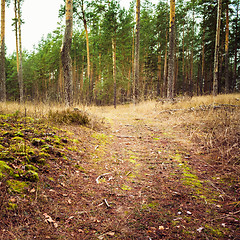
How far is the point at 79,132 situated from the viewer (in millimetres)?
4492

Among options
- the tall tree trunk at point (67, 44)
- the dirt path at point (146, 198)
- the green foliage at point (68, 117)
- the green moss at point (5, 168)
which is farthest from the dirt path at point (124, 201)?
the tall tree trunk at point (67, 44)

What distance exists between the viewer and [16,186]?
1.73 metres

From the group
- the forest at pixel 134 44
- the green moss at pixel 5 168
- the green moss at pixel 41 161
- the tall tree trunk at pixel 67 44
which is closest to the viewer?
the green moss at pixel 5 168

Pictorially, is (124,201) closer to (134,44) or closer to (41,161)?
(41,161)

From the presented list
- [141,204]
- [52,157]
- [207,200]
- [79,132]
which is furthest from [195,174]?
[79,132]

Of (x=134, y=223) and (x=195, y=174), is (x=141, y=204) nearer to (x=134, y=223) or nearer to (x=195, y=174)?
(x=134, y=223)

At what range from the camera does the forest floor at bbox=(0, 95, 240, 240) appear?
4.90ft

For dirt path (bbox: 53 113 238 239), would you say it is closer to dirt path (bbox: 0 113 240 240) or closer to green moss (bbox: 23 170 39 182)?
dirt path (bbox: 0 113 240 240)

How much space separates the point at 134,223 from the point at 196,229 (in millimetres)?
615

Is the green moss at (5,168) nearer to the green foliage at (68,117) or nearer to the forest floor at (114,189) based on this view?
the forest floor at (114,189)

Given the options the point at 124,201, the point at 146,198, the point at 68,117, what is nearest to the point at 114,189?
the point at 124,201

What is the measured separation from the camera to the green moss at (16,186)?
65.3 inches

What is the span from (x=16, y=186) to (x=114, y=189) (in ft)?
4.13

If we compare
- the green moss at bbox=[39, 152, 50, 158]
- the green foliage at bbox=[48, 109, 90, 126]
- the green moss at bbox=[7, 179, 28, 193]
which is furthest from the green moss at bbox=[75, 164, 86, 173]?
the green foliage at bbox=[48, 109, 90, 126]
